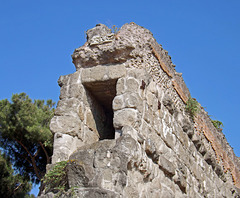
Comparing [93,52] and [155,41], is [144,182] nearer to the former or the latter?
[93,52]

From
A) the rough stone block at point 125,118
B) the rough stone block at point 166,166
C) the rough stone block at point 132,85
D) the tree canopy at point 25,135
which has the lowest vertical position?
the rough stone block at point 166,166

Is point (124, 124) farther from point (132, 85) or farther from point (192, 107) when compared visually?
point (192, 107)

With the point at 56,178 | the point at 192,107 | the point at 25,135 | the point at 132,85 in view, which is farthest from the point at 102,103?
the point at 25,135

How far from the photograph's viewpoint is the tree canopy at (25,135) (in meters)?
10.7

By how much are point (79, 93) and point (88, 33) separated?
104cm

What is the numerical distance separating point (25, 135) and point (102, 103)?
17.6 ft

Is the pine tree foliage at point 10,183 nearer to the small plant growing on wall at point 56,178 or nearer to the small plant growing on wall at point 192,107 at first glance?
the small plant growing on wall at point 192,107

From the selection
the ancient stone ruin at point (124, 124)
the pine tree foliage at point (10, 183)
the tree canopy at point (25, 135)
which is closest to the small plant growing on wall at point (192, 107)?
the ancient stone ruin at point (124, 124)

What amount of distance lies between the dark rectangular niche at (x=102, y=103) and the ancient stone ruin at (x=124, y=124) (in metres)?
0.01

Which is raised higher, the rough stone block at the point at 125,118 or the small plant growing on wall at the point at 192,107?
the small plant growing on wall at the point at 192,107

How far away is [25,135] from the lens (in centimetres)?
1071

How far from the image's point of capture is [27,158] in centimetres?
1136

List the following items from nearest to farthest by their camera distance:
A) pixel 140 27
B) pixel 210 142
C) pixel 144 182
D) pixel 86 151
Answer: pixel 86 151, pixel 144 182, pixel 140 27, pixel 210 142

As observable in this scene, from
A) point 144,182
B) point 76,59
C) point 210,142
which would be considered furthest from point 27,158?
point 144,182
